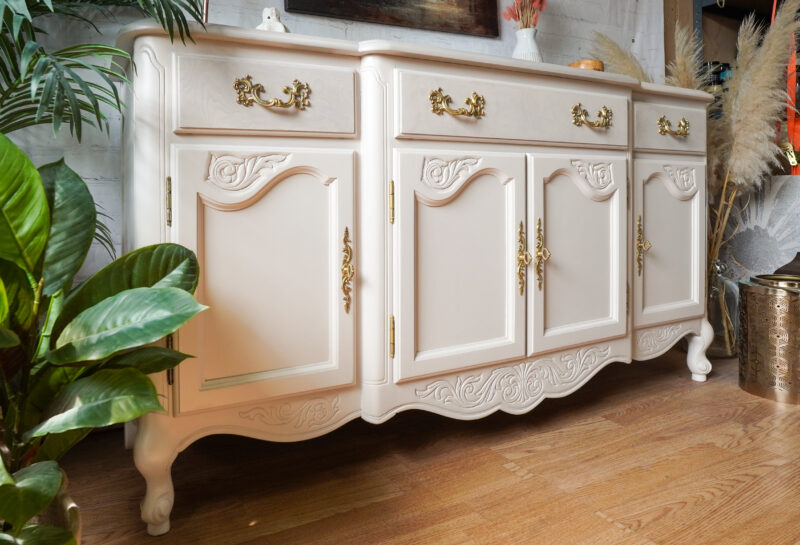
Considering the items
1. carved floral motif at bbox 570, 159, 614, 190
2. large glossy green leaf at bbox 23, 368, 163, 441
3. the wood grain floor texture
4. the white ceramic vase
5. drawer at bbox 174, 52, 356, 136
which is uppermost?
the white ceramic vase

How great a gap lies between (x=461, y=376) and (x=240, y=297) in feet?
1.69

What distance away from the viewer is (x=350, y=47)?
1195 millimetres

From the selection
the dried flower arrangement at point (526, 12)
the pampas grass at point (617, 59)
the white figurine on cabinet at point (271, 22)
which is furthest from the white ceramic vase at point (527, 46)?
the white figurine on cabinet at point (271, 22)

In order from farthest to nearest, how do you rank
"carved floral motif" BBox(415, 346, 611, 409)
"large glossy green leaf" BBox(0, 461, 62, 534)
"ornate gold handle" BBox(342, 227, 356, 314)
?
"carved floral motif" BBox(415, 346, 611, 409) < "ornate gold handle" BBox(342, 227, 356, 314) < "large glossy green leaf" BBox(0, 461, 62, 534)

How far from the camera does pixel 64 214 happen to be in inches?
36.1

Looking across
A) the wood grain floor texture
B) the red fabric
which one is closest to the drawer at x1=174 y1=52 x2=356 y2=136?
the wood grain floor texture

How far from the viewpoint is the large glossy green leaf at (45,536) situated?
723 mm

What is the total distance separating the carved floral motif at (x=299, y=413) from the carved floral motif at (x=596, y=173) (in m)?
0.80

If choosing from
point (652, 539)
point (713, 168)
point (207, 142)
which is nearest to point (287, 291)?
point (207, 142)

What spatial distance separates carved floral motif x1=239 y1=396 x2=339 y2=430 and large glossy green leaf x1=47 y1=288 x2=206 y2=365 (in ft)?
1.29

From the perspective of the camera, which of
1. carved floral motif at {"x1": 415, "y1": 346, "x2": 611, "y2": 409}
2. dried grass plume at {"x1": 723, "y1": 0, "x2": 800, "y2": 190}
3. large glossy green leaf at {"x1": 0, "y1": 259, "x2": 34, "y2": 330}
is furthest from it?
dried grass plume at {"x1": 723, "y1": 0, "x2": 800, "y2": 190}

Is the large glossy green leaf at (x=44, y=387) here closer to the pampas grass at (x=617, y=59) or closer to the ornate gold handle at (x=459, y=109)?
the ornate gold handle at (x=459, y=109)

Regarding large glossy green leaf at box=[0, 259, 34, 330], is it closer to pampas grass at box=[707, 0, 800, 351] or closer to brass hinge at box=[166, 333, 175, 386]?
brass hinge at box=[166, 333, 175, 386]

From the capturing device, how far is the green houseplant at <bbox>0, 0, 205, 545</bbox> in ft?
2.49
